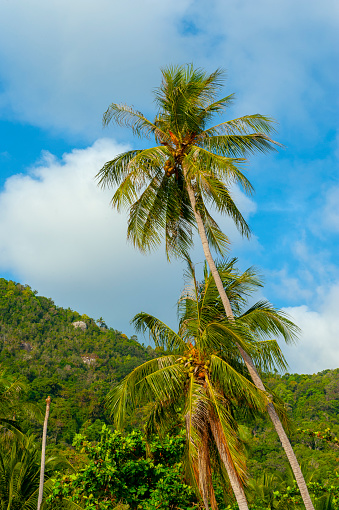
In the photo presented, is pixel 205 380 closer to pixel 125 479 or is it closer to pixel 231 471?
pixel 231 471

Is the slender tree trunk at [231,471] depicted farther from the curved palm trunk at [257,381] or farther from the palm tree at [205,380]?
the curved palm trunk at [257,381]

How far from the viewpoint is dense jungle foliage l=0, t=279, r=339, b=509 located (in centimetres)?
942

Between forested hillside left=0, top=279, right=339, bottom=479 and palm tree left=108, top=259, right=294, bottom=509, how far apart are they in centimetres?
236

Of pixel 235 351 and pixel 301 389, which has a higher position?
pixel 301 389

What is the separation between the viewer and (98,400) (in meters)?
57.2

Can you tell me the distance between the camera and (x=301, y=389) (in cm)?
6644

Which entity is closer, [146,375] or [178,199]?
[146,375]

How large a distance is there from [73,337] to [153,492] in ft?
315

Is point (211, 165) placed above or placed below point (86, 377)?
below

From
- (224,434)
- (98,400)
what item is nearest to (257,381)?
(224,434)

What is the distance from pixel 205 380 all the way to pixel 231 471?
5.05 ft

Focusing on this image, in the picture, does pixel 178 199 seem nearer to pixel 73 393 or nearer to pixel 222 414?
pixel 222 414

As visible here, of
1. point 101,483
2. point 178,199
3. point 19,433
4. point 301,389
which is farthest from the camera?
point 301,389

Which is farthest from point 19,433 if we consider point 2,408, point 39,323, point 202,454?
point 39,323
